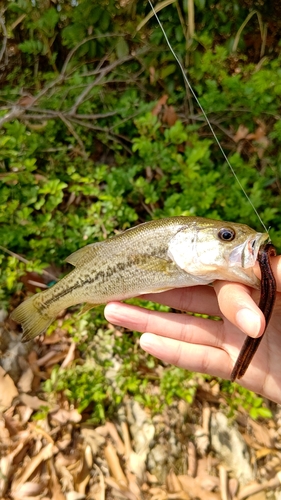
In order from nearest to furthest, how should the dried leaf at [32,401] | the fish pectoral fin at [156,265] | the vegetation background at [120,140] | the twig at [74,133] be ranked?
the fish pectoral fin at [156,265]
the dried leaf at [32,401]
the vegetation background at [120,140]
the twig at [74,133]

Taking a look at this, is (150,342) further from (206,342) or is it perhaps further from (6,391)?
(6,391)

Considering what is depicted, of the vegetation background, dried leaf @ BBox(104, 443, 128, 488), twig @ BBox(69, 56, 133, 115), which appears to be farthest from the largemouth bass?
twig @ BBox(69, 56, 133, 115)

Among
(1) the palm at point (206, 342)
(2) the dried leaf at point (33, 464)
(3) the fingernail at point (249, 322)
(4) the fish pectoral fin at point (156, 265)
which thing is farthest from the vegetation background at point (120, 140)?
(3) the fingernail at point (249, 322)

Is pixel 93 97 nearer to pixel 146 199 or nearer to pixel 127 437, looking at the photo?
pixel 146 199

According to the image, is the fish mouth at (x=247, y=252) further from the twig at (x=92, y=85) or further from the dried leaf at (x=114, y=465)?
the twig at (x=92, y=85)

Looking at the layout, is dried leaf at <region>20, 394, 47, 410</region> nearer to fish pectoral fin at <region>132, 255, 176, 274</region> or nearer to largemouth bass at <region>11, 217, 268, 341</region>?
largemouth bass at <region>11, 217, 268, 341</region>

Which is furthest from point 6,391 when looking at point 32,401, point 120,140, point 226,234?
point 120,140
